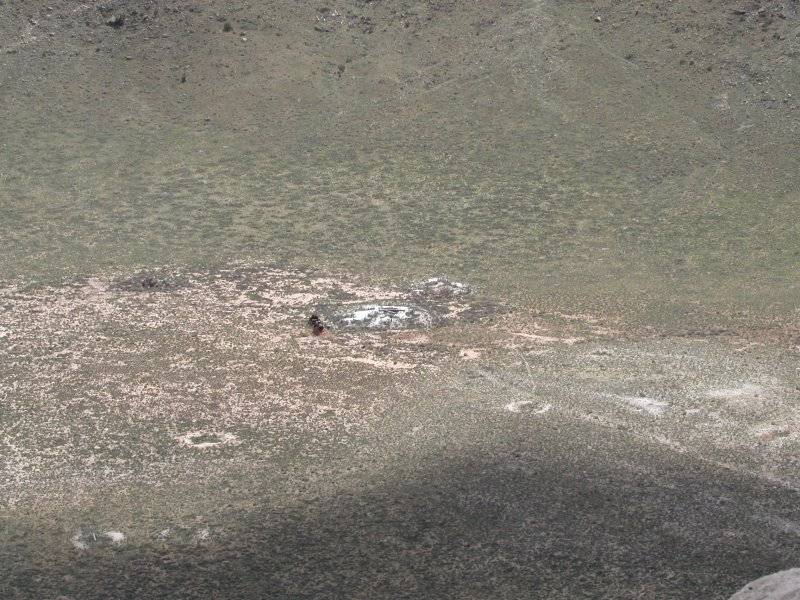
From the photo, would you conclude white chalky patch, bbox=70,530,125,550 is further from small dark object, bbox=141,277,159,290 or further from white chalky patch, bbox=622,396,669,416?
small dark object, bbox=141,277,159,290

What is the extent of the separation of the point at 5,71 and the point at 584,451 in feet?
115

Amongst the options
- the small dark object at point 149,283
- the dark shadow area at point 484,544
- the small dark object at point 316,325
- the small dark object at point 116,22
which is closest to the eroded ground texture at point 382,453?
the dark shadow area at point 484,544

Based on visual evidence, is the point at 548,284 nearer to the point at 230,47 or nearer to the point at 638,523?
the point at 638,523

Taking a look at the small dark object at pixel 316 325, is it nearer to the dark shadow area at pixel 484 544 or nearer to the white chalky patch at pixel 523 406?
the white chalky patch at pixel 523 406

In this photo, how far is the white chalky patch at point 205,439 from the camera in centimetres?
1811

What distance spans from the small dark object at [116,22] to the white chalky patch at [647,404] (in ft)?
112

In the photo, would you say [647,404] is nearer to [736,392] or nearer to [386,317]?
[736,392]

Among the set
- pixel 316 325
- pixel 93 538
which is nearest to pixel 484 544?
pixel 93 538

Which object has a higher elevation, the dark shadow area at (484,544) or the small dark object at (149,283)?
the dark shadow area at (484,544)

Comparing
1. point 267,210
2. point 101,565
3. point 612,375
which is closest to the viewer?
point 101,565

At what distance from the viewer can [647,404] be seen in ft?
65.1

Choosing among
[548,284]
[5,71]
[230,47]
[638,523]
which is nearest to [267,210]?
[548,284]

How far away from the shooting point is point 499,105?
42375 mm

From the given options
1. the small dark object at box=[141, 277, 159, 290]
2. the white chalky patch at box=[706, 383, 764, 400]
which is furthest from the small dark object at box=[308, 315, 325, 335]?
the white chalky patch at box=[706, 383, 764, 400]
